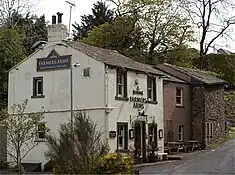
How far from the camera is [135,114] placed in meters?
36.4

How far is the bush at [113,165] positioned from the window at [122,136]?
14532 millimetres

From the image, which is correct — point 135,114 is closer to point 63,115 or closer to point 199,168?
point 63,115

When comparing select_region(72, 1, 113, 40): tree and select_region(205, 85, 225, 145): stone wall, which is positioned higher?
select_region(72, 1, 113, 40): tree

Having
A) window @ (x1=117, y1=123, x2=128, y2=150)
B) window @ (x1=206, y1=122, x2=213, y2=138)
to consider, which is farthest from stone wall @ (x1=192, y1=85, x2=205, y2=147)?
window @ (x1=117, y1=123, x2=128, y2=150)

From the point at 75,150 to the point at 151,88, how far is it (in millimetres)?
20534

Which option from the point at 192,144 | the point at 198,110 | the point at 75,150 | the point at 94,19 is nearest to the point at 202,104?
the point at 198,110

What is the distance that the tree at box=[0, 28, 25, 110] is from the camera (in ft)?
161

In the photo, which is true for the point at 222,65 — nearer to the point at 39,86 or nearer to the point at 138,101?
the point at 138,101

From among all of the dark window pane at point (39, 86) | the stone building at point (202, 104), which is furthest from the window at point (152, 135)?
the stone building at point (202, 104)

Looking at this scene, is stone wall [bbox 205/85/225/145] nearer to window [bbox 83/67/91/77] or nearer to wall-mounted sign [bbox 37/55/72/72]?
window [bbox 83/67/91/77]

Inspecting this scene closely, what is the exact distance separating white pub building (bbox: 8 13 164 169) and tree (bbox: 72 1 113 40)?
94.7ft

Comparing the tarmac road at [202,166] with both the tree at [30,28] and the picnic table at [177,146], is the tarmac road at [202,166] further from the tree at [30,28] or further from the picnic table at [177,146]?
the tree at [30,28]

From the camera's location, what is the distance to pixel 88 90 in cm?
3447

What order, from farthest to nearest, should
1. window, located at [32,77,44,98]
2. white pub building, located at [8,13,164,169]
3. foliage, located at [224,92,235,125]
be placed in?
foliage, located at [224,92,235,125] → window, located at [32,77,44,98] → white pub building, located at [8,13,164,169]
